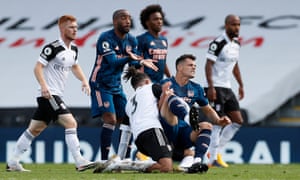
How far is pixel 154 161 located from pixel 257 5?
31.2ft

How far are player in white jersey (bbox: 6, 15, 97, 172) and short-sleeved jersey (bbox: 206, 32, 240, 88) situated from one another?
2.99 m

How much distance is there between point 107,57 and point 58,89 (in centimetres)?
103

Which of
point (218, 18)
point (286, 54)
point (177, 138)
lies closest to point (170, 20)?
point (218, 18)

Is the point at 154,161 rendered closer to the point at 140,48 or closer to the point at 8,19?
the point at 140,48

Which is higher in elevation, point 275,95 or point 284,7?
point 284,7

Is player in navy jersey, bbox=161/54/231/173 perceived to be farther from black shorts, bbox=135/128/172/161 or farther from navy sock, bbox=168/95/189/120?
navy sock, bbox=168/95/189/120

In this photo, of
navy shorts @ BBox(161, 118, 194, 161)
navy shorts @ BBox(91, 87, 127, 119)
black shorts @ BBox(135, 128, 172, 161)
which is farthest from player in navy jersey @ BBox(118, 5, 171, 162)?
black shorts @ BBox(135, 128, 172, 161)

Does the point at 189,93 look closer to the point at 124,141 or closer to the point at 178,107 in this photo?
the point at 178,107

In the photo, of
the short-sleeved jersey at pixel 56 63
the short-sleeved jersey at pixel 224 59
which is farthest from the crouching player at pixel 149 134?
the short-sleeved jersey at pixel 224 59

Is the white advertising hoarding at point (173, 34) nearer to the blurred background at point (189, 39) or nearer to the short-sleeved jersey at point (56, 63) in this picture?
the blurred background at point (189, 39)

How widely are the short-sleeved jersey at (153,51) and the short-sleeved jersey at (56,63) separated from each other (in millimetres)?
A: 1407

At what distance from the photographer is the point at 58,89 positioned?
12.7 meters

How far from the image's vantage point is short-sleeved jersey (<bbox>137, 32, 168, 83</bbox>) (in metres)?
13.9

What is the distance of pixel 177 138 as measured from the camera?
12.3 metres
